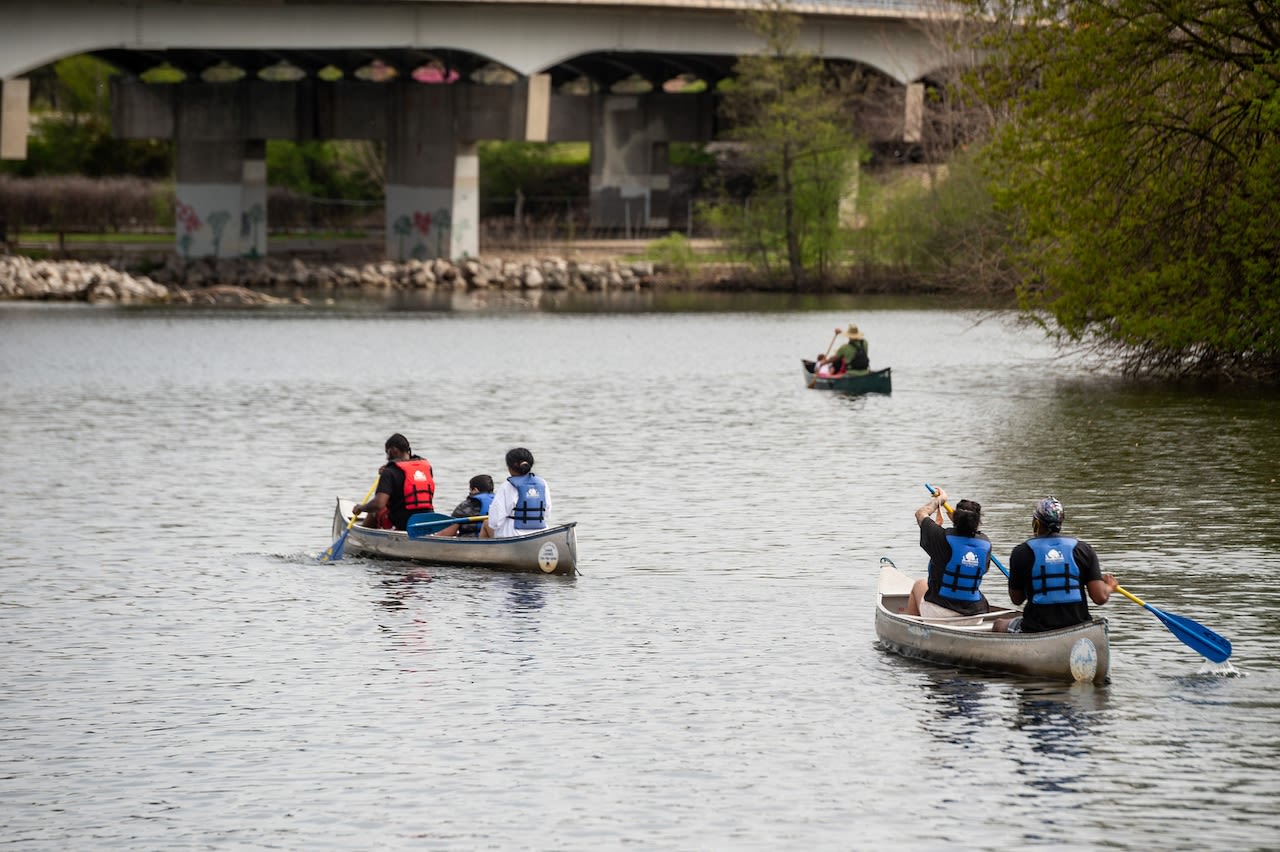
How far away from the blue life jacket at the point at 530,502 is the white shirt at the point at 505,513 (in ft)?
0.13

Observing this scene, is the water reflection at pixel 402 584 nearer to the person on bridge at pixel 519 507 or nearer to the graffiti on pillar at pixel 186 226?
the person on bridge at pixel 519 507

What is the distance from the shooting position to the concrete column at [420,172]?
87000 millimetres

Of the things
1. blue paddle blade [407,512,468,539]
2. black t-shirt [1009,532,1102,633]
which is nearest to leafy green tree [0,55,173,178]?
blue paddle blade [407,512,468,539]

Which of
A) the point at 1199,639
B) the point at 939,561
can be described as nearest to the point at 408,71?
the point at 939,561

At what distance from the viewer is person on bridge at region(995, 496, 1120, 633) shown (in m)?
16.5

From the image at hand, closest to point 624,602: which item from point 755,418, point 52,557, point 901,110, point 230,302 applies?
point 52,557

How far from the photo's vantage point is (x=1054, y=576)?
1655 centimetres

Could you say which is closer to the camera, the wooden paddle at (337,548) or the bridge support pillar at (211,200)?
the wooden paddle at (337,548)

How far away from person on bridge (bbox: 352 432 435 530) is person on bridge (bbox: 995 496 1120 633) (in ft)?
29.5

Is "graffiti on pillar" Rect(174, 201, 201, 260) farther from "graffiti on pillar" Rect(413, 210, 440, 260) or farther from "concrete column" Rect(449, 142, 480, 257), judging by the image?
"concrete column" Rect(449, 142, 480, 257)

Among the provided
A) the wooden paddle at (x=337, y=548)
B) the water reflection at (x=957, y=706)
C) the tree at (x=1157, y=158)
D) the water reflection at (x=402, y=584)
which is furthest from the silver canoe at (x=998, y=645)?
the tree at (x=1157, y=158)

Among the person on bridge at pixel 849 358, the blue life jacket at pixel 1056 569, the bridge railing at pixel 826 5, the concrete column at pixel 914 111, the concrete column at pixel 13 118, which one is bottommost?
the blue life jacket at pixel 1056 569

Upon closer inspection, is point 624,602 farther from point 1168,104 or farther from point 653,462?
point 1168,104

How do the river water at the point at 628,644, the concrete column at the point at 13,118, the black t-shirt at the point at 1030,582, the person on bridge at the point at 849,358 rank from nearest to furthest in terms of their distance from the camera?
the river water at the point at 628,644 < the black t-shirt at the point at 1030,582 < the person on bridge at the point at 849,358 < the concrete column at the point at 13,118
